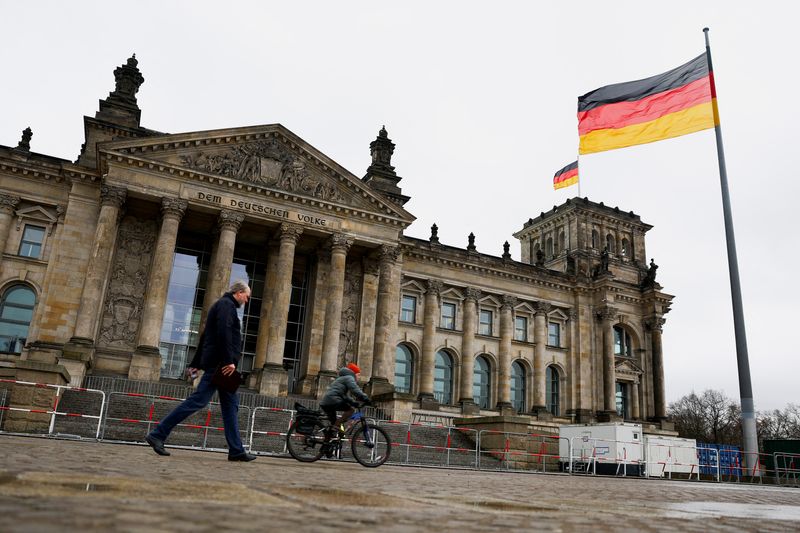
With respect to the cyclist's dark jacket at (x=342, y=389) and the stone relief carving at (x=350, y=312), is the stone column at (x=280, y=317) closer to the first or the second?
the stone relief carving at (x=350, y=312)

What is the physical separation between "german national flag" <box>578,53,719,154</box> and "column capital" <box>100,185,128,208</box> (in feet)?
68.0

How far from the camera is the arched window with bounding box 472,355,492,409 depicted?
4238 cm

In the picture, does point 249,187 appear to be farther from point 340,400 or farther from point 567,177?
point 567,177

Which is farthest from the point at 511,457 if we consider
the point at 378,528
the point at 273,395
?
the point at 378,528

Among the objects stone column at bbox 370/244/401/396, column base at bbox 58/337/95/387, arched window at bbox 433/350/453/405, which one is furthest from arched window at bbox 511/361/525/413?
A: column base at bbox 58/337/95/387

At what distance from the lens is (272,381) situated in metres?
29.8

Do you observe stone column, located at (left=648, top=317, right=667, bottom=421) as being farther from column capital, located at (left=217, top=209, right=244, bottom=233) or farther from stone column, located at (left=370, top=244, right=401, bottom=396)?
column capital, located at (left=217, top=209, right=244, bottom=233)

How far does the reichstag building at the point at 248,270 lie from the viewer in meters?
Result: 29.8

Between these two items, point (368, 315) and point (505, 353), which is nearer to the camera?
point (368, 315)

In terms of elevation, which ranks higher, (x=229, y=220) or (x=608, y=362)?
(x=229, y=220)

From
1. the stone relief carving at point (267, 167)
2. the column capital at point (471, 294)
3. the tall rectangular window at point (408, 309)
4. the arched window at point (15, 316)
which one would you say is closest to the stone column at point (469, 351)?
the column capital at point (471, 294)

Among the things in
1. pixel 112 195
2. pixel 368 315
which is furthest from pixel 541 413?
pixel 112 195

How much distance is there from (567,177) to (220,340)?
38908mm

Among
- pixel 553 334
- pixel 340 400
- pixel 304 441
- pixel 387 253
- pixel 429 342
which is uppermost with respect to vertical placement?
pixel 387 253
